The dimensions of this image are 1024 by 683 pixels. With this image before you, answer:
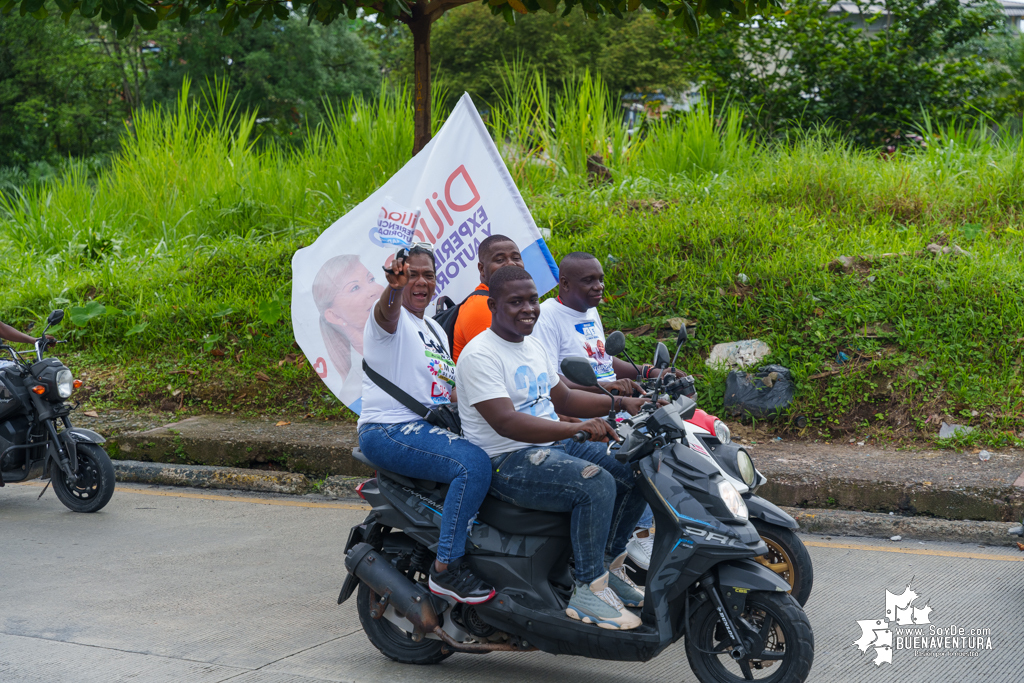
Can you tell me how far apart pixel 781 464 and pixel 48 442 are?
5.18 meters

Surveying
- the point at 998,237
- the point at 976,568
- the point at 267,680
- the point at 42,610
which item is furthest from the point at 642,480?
the point at 998,237

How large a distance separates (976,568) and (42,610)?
4.84m

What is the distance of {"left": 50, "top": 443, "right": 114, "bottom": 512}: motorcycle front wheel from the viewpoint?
6805 millimetres

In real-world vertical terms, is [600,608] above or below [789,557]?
A: above

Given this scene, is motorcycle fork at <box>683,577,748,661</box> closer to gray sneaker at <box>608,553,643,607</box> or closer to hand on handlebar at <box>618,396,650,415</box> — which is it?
gray sneaker at <box>608,553,643,607</box>

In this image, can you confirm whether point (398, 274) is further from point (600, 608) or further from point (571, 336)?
point (600, 608)

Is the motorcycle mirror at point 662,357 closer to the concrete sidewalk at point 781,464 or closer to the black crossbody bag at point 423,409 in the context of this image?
the black crossbody bag at point 423,409

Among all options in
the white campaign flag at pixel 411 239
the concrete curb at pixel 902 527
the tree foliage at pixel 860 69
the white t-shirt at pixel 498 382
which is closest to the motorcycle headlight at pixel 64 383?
the white campaign flag at pixel 411 239

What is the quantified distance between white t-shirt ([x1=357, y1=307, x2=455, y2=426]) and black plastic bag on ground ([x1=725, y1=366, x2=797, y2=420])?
408 centimetres

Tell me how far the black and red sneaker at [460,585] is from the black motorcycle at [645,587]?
4cm

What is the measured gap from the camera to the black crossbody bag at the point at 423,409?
3994mm

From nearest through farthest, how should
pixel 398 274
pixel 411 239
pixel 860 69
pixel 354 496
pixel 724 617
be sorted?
pixel 724 617 < pixel 398 274 < pixel 411 239 < pixel 354 496 < pixel 860 69

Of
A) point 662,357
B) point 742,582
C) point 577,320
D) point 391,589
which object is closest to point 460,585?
point 391,589

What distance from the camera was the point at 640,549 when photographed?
434 centimetres
